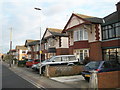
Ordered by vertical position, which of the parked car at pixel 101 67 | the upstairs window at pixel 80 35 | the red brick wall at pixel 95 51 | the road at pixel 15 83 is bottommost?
the road at pixel 15 83

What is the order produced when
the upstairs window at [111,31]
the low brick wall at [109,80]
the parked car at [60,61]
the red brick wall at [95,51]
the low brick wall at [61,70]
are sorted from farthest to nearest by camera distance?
the red brick wall at [95,51] → the parked car at [60,61] → the upstairs window at [111,31] → the low brick wall at [61,70] → the low brick wall at [109,80]

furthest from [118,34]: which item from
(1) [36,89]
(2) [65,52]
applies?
(2) [65,52]

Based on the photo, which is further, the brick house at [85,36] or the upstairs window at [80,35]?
the upstairs window at [80,35]

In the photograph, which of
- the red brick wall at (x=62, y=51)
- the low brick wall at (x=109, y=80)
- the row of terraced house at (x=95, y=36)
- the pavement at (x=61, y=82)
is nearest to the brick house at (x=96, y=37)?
the row of terraced house at (x=95, y=36)

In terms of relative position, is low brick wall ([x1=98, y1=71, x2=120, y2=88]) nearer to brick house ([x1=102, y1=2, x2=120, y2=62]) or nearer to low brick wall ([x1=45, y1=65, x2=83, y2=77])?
low brick wall ([x1=45, y1=65, x2=83, y2=77])

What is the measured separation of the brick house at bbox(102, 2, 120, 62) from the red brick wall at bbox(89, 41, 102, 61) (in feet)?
1.90

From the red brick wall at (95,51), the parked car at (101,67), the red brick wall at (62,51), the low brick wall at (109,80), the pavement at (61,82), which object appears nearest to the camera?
the low brick wall at (109,80)

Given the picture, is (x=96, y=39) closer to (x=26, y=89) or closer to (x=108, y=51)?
(x=108, y=51)

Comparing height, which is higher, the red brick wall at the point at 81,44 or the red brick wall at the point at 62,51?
the red brick wall at the point at 81,44

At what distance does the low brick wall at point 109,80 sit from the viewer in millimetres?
8781

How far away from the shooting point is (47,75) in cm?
1516

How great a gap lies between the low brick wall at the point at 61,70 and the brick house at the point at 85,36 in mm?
4070

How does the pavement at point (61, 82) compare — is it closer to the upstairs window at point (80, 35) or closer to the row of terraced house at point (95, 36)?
the row of terraced house at point (95, 36)

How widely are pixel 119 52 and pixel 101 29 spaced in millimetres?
4013
